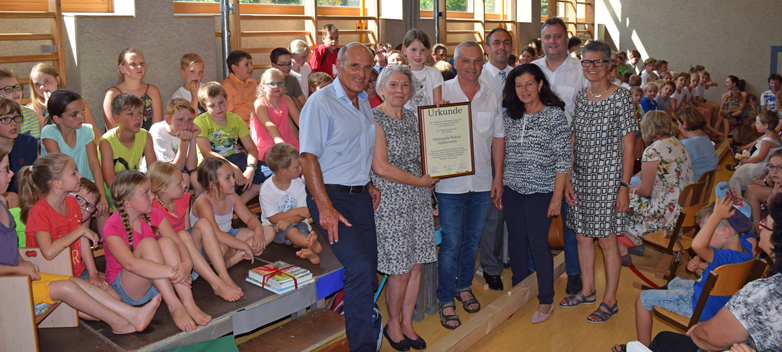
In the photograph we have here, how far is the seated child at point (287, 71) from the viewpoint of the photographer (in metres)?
5.49

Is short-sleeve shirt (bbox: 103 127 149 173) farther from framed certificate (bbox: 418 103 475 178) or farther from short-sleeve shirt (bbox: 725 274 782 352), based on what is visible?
short-sleeve shirt (bbox: 725 274 782 352)

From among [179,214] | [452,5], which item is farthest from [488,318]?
[452,5]

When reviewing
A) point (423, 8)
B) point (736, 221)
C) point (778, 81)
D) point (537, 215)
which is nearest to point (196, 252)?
point (537, 215)

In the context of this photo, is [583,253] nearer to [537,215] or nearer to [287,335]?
[537,215]

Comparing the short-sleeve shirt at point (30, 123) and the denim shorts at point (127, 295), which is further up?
the short-sleeve shirt at point (30, 123)

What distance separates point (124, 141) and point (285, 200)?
Result: 1.28 metres

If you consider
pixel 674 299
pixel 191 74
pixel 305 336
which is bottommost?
pixel 305 336

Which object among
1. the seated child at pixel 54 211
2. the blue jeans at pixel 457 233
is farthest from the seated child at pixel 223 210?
the blue jeans at pixel 457 233

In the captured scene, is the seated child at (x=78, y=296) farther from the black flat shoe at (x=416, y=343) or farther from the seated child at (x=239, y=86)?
the seated child at (x=239, y=86)

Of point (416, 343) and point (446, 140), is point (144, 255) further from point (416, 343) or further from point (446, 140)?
point (446, 140)

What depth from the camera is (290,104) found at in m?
5.08

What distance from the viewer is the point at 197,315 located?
250 centimetres

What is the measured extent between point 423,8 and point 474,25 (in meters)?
2.00

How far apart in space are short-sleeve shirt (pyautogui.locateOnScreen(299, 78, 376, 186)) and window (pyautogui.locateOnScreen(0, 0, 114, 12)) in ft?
14.4
